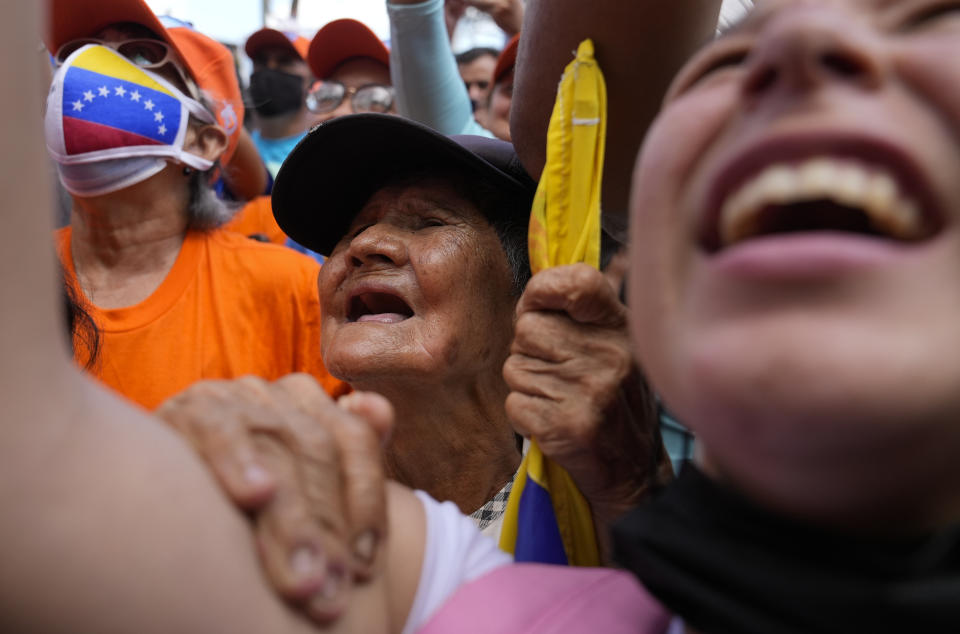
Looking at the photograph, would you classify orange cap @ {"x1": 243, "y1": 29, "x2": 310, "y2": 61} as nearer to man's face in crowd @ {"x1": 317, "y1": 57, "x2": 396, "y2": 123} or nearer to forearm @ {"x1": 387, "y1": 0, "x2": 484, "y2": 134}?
man's face in crowd @ {"x1": 317, "y1": 57, "x2": 396, "y2": 123}

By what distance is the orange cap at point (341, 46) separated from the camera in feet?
11.7

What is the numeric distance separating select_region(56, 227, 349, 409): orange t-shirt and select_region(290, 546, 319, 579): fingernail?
149 cm

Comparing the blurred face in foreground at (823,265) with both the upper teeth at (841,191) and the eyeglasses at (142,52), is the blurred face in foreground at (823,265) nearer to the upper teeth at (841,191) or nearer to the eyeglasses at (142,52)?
the upper teeth at (841,191)

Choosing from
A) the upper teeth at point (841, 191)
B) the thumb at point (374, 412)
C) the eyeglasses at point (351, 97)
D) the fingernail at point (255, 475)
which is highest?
the upper teeth at point (841, 191)

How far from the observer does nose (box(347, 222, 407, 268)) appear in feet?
5.34

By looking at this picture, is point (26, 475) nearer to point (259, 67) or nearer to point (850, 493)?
point (850, 493)

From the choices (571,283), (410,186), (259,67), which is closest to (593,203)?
(571,283)

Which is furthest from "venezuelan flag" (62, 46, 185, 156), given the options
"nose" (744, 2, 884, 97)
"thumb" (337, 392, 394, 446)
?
"nose" (744, 2, 884, 97)

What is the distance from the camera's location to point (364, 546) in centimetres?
70

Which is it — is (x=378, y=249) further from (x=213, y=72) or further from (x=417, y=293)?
(x=213, y=72)

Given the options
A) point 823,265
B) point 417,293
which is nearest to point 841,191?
point 823,265

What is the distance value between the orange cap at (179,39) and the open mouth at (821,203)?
2319 mm

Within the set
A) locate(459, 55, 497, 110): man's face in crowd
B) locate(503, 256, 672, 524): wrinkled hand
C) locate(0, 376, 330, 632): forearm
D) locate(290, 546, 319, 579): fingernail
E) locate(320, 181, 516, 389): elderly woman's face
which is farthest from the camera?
locate(459, 55, 497, 110): man's face in crowd

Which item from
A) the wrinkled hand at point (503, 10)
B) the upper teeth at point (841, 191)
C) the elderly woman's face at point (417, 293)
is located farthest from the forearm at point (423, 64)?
the upper teeth at point (841, 191)
